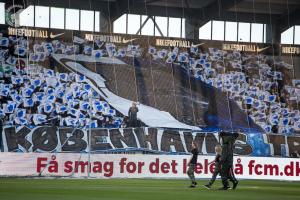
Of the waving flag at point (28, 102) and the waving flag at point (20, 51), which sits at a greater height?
the waving flag at point (20, 51)

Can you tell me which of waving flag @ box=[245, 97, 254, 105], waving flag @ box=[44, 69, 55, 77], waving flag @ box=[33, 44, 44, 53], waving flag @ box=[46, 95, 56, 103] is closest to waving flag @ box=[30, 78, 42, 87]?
waving flag @ box=[44, 69, 55, 77]

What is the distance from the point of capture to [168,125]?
45.2 meters

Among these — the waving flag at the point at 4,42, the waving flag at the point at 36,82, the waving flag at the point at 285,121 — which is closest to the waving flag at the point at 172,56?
the waving flag at the point at 285,121

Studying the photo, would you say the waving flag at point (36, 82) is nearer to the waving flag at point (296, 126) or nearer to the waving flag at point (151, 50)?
the waving flag at point (151, 50)

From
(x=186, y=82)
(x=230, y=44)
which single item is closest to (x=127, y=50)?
(x=186, y=82)

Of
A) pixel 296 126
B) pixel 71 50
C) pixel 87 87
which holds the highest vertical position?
pixel 71 50

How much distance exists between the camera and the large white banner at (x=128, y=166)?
107ft

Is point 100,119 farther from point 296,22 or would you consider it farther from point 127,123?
point 296,22

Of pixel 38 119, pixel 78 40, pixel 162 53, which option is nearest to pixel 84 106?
pixel 38 119

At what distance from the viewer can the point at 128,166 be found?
34.3m

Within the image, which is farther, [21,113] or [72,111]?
[72,111]

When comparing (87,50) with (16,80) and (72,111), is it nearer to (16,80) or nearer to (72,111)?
(72,111)

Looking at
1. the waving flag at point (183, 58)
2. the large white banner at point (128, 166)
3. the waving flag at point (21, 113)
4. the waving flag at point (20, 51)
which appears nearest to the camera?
the large white banner at point (128, 166)

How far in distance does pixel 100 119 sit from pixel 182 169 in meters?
9.44
